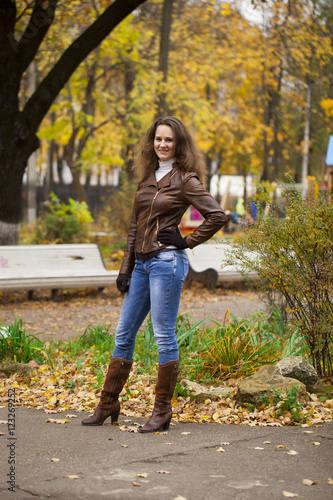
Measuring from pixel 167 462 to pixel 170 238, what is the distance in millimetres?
1382

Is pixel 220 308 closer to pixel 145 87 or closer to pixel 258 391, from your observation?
pixel 258 391

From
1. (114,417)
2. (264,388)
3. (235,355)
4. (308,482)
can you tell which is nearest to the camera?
(308,482)

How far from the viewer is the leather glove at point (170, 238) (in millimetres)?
4500

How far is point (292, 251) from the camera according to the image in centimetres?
556

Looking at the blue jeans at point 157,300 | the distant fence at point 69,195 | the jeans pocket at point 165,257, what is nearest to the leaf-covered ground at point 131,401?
the blue jeans at point 157,300

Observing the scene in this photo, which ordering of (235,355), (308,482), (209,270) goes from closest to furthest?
(308,482), (235,355), (209,270)

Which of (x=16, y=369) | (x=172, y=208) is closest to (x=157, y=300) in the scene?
(x=172, y=208)

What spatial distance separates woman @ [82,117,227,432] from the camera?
179 inches

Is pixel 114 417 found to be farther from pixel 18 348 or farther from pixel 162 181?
pixel 18 348

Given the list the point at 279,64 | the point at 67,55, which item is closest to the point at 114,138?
the point at 279,64

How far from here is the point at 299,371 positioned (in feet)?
17.9

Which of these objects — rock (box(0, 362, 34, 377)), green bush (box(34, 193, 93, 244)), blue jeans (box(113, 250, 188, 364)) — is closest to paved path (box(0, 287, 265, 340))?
rock (box(0, 362, 34, 377))

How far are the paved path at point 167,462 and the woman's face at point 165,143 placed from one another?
6.13 ft

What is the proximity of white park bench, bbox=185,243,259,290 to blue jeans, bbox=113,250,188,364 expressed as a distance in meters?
7.15
